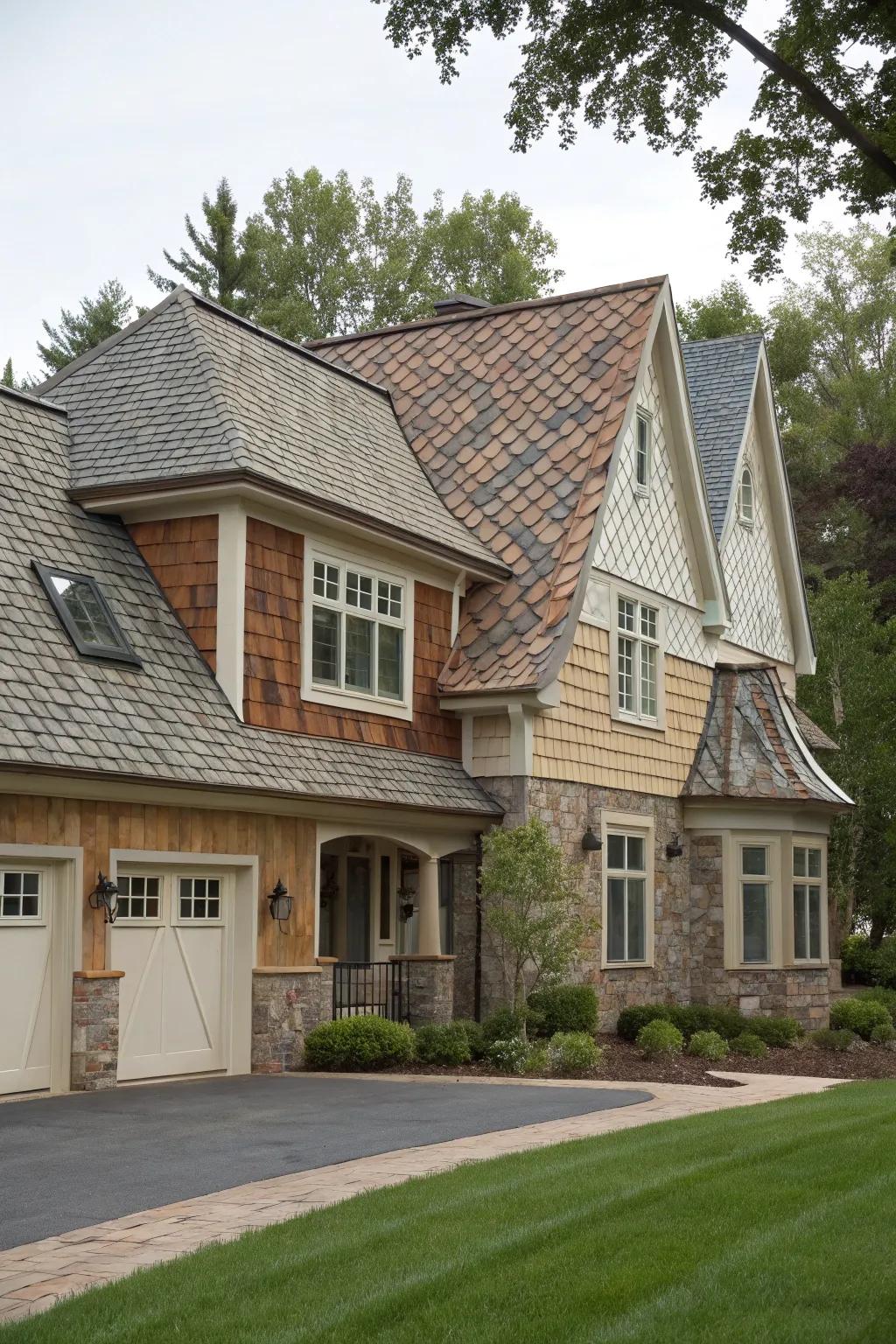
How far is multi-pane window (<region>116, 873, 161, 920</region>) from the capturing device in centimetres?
1436

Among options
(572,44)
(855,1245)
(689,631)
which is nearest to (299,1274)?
(855,1245)

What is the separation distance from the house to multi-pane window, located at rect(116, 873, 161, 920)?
5 cm

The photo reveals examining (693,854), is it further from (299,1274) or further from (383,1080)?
(299,1274)

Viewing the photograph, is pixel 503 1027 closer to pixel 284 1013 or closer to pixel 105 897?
pixel 284 1013

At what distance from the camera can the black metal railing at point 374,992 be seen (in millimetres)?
17172

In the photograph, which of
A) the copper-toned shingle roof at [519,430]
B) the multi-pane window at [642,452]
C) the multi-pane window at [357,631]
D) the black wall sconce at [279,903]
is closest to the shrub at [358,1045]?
the black wall sconce at [279,903]

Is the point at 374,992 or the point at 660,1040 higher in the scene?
the point at 374,992

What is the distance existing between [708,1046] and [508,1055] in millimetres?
3070

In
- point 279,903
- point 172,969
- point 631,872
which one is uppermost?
point 631,872

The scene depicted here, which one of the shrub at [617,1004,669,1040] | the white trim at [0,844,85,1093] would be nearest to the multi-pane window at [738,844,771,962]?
the shrub at [617,1004,669,1040]

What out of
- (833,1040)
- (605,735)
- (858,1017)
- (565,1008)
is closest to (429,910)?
(565,1008)

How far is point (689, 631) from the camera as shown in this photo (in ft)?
76.5

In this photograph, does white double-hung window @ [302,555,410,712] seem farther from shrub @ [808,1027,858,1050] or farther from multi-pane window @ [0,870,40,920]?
shrub @ [808,1027,858,1050]

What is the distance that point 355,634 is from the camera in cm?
1792
